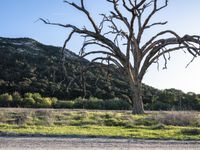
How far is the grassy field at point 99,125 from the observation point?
17.1 metres

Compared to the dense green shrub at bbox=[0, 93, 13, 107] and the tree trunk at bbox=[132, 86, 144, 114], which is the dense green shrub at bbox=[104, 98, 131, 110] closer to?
the dense green shrub at bbox=[0, 93, 13, 107]

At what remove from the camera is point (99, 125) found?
21172 millimetres

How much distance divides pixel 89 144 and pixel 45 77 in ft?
150

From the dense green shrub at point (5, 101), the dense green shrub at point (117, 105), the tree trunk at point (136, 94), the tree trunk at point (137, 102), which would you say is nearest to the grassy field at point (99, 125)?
the tree trunk at point (137, 102)

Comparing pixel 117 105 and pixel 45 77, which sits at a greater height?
pixel 45 77

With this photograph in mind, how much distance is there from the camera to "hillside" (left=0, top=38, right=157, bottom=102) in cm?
5359

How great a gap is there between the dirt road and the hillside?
29637 mm

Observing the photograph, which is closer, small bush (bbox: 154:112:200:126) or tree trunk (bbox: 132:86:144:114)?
small bush (bbox: 154:112:200:126)

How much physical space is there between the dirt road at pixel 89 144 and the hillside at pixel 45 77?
1167 inches

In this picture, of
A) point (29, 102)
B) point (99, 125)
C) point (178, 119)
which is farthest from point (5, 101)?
point (99, 125)

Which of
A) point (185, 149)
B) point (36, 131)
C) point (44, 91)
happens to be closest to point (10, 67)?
point (44, 91)

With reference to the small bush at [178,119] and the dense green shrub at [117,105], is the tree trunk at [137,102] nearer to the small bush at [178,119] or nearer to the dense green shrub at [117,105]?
the small bush at [178,119]

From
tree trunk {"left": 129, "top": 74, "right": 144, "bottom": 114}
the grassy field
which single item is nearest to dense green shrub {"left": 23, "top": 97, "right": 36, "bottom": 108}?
tree trunk {"left": 129, "top": 74, "right": 144, "bottom": 114}

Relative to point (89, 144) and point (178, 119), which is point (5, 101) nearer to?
point (178, 119)
